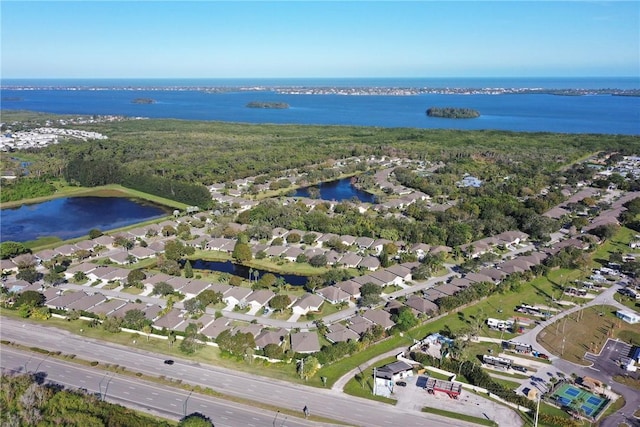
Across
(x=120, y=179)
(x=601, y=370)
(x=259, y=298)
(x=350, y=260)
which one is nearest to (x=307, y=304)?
(x=259, y=298)

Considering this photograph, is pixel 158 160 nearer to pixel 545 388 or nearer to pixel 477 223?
pixel 477 223

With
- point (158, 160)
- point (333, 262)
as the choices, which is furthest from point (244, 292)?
point (158, 160)

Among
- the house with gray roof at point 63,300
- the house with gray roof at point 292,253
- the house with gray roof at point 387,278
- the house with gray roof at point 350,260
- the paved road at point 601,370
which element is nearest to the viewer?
the paved road at point 601,370

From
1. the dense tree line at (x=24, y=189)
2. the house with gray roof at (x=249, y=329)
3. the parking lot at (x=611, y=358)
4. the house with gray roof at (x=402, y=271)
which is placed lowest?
the parking lot at (x=611, y=358)

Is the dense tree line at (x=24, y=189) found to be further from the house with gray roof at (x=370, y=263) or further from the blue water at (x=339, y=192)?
the house with gray roof at (x=370, y=263)

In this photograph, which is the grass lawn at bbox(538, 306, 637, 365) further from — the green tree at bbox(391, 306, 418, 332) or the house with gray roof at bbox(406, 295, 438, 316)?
the green tree at bbox(391, 306, 418, 332)

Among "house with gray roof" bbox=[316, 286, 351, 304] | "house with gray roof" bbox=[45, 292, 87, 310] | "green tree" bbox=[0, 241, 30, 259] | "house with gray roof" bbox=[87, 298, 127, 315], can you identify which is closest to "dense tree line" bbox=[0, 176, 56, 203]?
"green tree" bbox=[0, 241, 30, 259]

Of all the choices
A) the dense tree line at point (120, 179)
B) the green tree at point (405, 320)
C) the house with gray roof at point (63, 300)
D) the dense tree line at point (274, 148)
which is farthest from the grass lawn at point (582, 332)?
the dense tree line at point (274, 148)
